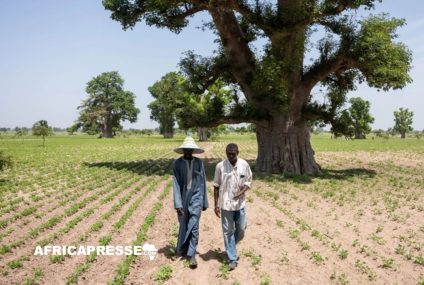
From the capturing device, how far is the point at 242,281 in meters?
6.74

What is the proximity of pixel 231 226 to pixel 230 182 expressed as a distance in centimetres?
77

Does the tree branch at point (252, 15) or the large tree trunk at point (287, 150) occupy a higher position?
the tree branch at point (252, 15)

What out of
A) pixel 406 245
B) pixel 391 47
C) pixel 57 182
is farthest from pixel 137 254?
pixel 391 47

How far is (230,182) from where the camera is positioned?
7.16 m

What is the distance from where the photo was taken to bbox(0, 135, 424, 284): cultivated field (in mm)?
7062

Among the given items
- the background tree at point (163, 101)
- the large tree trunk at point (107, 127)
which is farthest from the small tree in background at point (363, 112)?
the large tree trunk at point (107, 127)

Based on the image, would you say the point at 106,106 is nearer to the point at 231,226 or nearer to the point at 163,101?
the point at 163,101

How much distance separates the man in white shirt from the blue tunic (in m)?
0.39

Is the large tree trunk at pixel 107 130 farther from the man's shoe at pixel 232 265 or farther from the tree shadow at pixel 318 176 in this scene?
the man's shoe at pixel 232 265

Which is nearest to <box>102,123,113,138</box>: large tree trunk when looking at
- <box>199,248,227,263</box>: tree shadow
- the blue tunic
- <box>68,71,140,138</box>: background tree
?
<box>68,71,140,138</box>: background tree

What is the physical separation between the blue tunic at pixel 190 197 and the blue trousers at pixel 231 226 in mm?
522

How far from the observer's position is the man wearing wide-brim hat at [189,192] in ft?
24.2

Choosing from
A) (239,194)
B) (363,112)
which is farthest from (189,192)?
(363,112)

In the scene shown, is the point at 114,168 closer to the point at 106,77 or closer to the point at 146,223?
the point at 146,223
